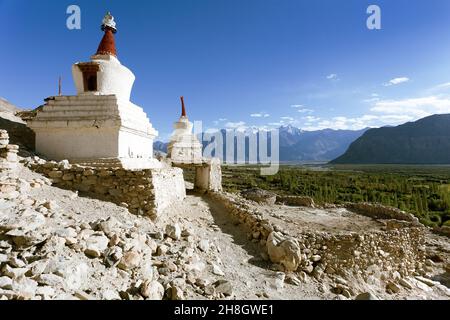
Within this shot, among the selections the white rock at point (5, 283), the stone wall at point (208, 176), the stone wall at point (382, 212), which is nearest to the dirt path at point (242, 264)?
the white rock at point (5, 283)

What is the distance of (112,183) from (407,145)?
535 ft

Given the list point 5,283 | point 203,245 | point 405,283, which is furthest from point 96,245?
point 405,283

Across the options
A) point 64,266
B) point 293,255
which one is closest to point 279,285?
point 293,255

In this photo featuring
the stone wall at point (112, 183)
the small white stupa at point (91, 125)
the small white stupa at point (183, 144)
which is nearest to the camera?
the stone wall at point (112, 183)

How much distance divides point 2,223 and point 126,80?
729cm

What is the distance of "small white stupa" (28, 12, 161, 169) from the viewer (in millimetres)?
8367

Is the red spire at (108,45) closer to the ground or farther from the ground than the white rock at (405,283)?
farther from the ground

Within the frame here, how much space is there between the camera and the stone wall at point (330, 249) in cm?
648

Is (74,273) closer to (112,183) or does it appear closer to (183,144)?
(112,183)

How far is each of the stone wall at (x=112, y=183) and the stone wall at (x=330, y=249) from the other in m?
2.79

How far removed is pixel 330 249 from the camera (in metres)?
7.29

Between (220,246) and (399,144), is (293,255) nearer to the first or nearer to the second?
(220,246)

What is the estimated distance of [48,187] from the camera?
6.25 meters

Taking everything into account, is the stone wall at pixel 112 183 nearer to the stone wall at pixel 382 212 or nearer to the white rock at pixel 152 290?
the white rock at pixel 152 290
